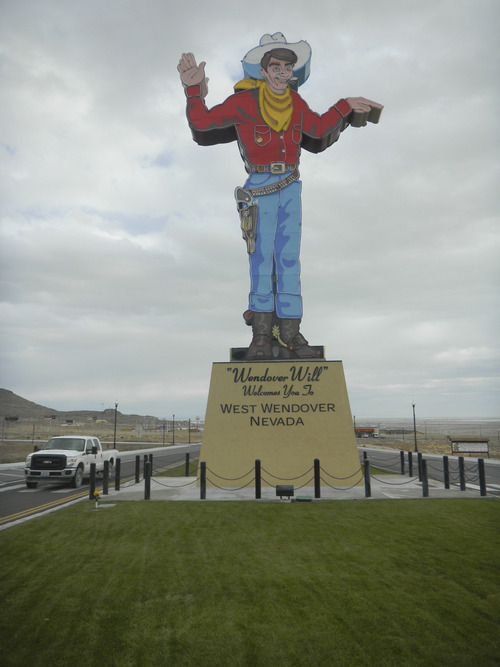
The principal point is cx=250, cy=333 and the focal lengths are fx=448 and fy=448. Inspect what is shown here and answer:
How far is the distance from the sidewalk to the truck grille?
2187 millimetres

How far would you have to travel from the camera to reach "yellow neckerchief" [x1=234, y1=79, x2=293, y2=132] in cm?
1925

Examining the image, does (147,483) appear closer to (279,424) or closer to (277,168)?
(279,424)

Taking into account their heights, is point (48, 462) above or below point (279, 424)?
below

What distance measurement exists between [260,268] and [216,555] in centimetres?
1298

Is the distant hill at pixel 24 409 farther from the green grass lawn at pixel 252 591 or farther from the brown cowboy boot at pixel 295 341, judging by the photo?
the green grass lawn at pixel 252 591

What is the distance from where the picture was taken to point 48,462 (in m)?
16.0

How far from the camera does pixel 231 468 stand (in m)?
15.9

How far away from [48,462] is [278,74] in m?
18.2

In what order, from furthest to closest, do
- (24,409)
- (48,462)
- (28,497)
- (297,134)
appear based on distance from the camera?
(24,409) < (297,134) < (48,462) < (28,497)

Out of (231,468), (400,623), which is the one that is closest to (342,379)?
(231,468)

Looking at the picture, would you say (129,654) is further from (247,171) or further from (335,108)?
(335,108)

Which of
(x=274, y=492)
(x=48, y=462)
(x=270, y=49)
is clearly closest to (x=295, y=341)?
(x=274, y=492)

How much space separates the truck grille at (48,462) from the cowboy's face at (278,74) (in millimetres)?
17237

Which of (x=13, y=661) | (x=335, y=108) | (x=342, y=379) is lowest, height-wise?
(x=13, y=661)
